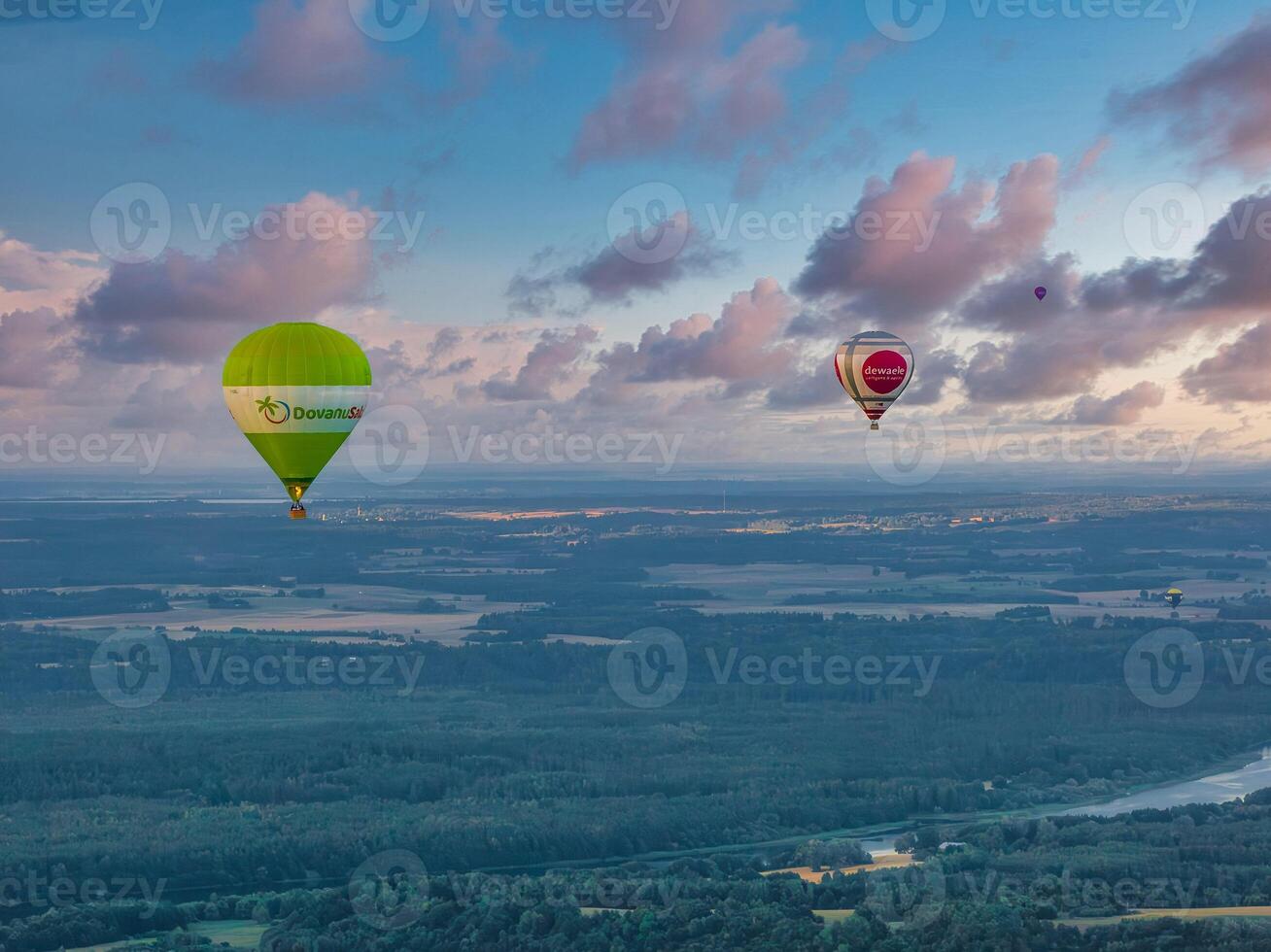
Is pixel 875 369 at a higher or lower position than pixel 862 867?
higher

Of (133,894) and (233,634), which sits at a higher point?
(233,634)

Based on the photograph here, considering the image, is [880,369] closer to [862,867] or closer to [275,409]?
[862,867]

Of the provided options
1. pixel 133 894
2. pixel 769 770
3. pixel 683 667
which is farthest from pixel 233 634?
pixel 133 894

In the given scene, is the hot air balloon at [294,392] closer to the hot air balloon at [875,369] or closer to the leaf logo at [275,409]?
the leaf logo at [275,409]

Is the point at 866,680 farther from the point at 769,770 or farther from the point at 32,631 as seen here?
the point at 32,631

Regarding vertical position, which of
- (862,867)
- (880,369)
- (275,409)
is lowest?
(862,867)

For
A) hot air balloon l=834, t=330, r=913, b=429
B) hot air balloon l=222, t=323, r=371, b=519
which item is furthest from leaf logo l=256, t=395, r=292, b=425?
hot air balloon l=834, t=330, r=913, b=429

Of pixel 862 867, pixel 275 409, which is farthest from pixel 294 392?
pixel 862 867
